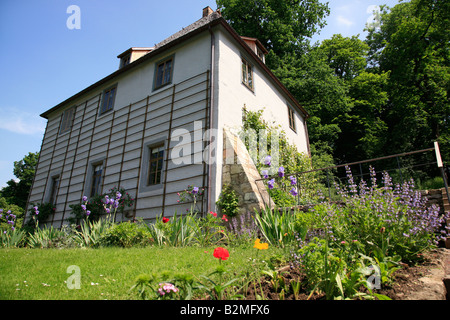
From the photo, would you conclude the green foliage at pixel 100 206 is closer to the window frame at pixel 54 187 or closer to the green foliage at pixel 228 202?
the window frame at pixel 54 187

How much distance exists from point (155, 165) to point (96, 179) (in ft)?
12.6

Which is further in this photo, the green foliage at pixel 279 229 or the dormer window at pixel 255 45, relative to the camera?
the dormer window at pixel 255 45

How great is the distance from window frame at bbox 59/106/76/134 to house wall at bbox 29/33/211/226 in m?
0.29

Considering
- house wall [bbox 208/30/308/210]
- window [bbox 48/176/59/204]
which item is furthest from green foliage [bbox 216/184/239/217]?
window [bbox 48/176/59/204]

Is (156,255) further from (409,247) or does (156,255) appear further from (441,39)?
(441,39)

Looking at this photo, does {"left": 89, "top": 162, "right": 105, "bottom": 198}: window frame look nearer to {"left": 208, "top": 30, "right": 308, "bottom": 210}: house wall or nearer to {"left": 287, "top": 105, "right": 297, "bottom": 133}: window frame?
{"left": 208, "top": 30, "right": 308, "bottom": 210}: house wall

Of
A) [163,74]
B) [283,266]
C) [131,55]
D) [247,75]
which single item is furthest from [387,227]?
[131,55]

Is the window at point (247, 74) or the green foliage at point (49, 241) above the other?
the window at point (247, 74)

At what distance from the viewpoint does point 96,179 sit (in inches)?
458

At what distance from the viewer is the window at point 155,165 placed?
938cm

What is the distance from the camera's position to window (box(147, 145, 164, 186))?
30.8 feet

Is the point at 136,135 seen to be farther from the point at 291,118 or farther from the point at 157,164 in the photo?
the point at 291,118

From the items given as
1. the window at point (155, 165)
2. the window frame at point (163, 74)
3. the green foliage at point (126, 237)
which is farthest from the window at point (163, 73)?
the green foliage at point (126, 237)

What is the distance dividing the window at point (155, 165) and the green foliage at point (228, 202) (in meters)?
2.91
